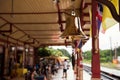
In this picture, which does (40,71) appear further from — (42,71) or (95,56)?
(95,56)

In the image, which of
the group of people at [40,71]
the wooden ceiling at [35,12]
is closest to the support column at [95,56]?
the wooden ceiling at [35,12]

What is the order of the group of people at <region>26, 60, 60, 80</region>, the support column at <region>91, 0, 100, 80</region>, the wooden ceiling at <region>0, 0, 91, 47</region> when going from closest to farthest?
the support column at <region>91, 0, 100, 80</region> < the wooden ceiling at <region>0, 0, 91, 47</region> < the group of people at <region>26, 60, 60, 80</region>

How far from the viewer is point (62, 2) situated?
A: 10.7 meters

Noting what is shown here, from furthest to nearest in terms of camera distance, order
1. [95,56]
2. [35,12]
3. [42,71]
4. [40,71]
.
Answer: [42,71]
[40,71]
[35,12]
[95,56]

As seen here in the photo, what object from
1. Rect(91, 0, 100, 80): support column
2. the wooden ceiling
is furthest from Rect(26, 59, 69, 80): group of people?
Rect(91, 0, 100, 80): support column

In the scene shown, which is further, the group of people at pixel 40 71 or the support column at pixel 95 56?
the group of people at pixel 40 71

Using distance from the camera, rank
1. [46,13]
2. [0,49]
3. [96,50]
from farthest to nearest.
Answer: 1. [0,49]
2. [46,13]
3. [96,50]

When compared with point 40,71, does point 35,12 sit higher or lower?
higher

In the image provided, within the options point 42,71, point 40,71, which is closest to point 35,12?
point 40,71

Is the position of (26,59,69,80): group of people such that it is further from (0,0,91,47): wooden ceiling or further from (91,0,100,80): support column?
(91,0,100,80): support column

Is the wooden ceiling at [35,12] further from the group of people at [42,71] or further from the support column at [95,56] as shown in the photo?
the group of people at [42,71]

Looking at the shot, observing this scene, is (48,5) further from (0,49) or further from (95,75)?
(0,49)

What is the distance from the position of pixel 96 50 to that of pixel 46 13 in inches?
264

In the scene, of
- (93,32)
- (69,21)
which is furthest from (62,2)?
(69,21)
